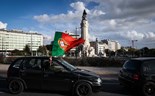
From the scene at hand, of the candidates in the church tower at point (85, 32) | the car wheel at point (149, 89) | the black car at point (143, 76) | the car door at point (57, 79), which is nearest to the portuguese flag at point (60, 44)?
the car door at point (57, 79)

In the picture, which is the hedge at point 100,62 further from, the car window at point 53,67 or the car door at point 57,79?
the car door at point 57,79

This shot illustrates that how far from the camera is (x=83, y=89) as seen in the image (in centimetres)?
1088

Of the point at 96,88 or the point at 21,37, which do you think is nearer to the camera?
the point at 96,88

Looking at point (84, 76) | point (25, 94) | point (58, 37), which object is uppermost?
point (58, 37)

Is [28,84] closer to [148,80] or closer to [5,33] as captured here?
[148,80]

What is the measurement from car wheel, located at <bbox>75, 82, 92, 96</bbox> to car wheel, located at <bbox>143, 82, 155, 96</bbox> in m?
2.13

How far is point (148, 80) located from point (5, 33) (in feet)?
518

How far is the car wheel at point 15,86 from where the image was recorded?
1140 cm

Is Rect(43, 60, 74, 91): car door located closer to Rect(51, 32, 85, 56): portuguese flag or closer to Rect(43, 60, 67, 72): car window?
Rect(43, 60, 67, 72): car window

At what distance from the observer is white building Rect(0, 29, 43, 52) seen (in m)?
159

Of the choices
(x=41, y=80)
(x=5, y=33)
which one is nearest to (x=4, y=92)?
(x=41, y=80)

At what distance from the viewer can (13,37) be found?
166 meters

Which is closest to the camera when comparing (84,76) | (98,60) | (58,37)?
(84,76)

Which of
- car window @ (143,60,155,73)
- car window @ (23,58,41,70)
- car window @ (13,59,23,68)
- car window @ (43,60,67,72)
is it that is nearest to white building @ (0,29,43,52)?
car window @ (13,59,23,68)
